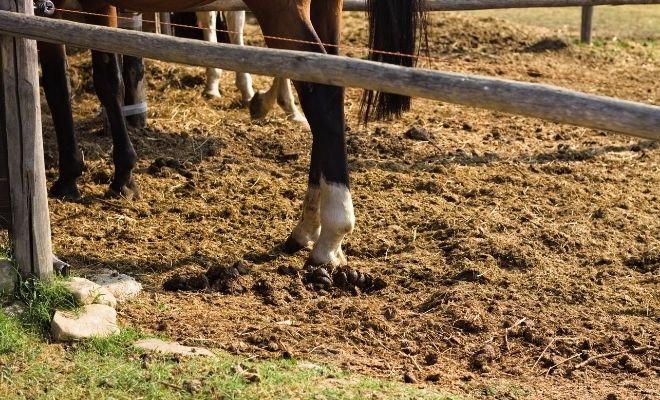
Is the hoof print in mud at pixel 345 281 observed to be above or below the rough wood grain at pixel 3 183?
below

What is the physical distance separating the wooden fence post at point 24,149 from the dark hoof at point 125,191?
5.81 feet

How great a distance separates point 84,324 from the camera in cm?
417

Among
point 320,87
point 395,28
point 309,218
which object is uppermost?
point 395,28

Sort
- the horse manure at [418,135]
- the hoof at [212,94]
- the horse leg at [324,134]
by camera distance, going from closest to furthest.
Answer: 1. the horse leg at [324,134]
2. the horse manure at [418,135]
3. the hoof at [212,94]

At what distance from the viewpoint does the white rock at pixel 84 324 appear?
13.5ft

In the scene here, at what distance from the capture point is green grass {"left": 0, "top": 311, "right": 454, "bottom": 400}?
369 centimetres

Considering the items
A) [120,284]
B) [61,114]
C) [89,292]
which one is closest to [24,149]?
[89,292]

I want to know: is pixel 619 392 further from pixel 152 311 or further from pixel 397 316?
pixel 152 311

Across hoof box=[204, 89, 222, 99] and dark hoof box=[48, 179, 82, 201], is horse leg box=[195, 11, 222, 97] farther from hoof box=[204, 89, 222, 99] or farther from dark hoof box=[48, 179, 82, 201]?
dark hoof box=[48, 179, 82, 201]

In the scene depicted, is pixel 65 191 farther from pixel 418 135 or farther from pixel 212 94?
pixel 212 94

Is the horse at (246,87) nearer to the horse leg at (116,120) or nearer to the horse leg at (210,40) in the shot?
the horse leg at (210,40)

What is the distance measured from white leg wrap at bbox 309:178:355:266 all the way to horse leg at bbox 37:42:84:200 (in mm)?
1873

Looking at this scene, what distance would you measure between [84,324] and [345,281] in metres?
1.34

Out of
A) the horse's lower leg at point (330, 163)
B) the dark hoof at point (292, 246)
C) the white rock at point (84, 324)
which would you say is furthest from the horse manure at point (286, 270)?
the white rock at point (84, 324)
